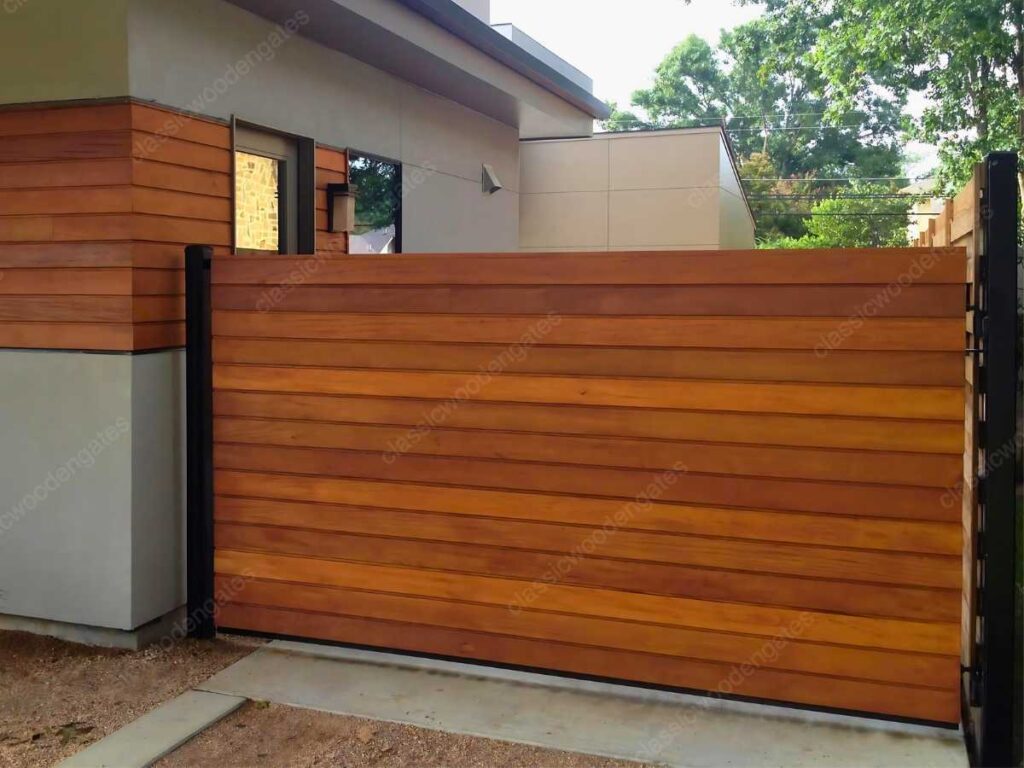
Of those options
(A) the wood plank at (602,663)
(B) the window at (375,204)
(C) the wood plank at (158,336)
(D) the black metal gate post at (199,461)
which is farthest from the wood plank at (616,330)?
(B) the window at (375,204)

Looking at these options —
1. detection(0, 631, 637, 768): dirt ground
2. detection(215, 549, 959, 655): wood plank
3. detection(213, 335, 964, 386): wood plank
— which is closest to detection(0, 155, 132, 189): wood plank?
detection(213, 335, 964, 386): wood plank

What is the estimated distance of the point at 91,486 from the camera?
4.74 m

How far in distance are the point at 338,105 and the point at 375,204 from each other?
903mm

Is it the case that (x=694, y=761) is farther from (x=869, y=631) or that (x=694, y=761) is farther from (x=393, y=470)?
(x=393, y=470)

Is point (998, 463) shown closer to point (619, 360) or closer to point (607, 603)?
point (619, 360)

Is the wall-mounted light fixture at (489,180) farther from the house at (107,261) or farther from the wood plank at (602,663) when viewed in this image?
the wood plank at (602,663)

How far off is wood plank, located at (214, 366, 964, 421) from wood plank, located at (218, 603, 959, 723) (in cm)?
108

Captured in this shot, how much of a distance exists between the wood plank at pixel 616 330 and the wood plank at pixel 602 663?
4.41ft

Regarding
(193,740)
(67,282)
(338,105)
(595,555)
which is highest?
(338,105)

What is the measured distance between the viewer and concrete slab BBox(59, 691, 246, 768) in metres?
3.60

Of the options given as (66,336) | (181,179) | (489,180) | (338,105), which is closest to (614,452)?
(181,179)

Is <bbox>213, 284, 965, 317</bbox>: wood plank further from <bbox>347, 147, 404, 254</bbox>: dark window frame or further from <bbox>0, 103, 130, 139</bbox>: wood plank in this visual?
<bbox>347, 147, 404, 254</bbox>: dark window frame

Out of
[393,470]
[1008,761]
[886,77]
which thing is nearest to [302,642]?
[393,470]

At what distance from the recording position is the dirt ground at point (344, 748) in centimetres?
360
